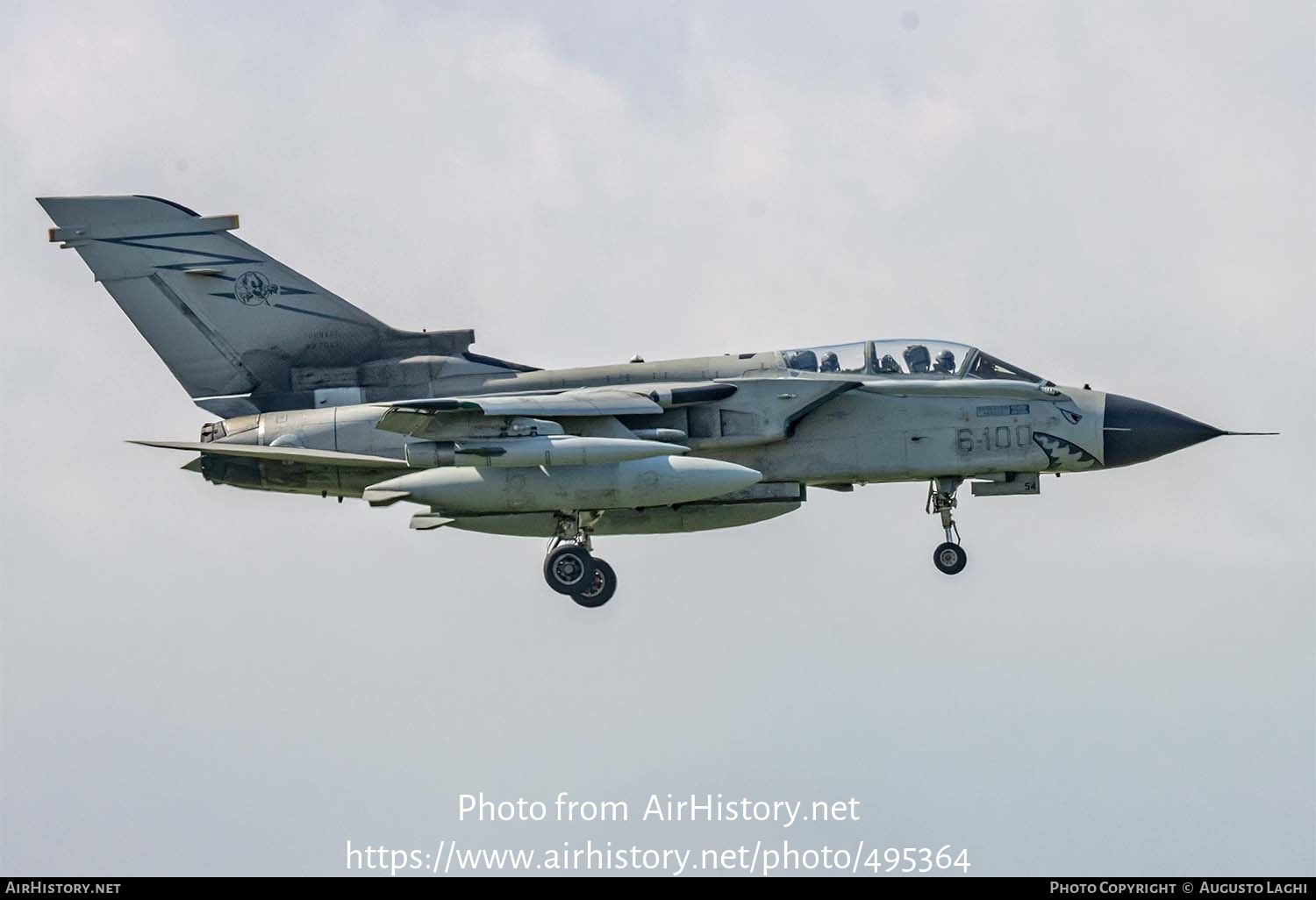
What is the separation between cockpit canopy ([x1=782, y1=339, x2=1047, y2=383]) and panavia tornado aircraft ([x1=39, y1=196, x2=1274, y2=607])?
21mm

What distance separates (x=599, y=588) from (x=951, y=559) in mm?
3820

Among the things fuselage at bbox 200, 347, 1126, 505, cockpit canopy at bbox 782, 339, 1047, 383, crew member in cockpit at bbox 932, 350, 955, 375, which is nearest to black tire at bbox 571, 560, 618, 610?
fuselage at bbox 200, 347, 1126, 505

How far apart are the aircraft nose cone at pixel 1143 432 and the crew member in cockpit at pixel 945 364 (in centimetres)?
172

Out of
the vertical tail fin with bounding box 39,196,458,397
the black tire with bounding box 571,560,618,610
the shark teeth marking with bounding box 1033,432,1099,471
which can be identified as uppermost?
the vertical tail fin with bounding box 39,196,458,397

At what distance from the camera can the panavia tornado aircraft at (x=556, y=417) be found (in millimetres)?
17516

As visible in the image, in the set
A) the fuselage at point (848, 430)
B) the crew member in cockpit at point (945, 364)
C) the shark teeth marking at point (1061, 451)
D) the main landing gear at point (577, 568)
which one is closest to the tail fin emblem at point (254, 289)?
the fuselage at point (848, 430)

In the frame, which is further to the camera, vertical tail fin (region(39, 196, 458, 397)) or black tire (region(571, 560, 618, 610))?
vertical tail fin (region(39, 196, 458, 397))

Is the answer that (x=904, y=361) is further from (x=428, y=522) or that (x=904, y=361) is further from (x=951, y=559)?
(x=428, y=522)

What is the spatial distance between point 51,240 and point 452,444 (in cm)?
604

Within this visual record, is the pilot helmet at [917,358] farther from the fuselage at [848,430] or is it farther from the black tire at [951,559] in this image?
the black tire at [951,559]

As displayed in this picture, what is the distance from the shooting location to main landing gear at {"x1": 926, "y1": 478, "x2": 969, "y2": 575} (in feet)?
61.1

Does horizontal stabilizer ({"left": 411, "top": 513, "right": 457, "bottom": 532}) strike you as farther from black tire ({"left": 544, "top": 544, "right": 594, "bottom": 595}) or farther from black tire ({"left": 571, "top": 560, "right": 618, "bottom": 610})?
black tire ({"left": 571, "top": 560, "right": 618, "bottom": 610})

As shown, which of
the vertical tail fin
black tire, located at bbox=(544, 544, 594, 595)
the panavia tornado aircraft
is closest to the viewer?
the panavia tornado aircraft

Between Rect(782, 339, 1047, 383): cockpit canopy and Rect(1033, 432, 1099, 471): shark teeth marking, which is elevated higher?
Rect(782, 339, 1047, 383): cockpit canopy
